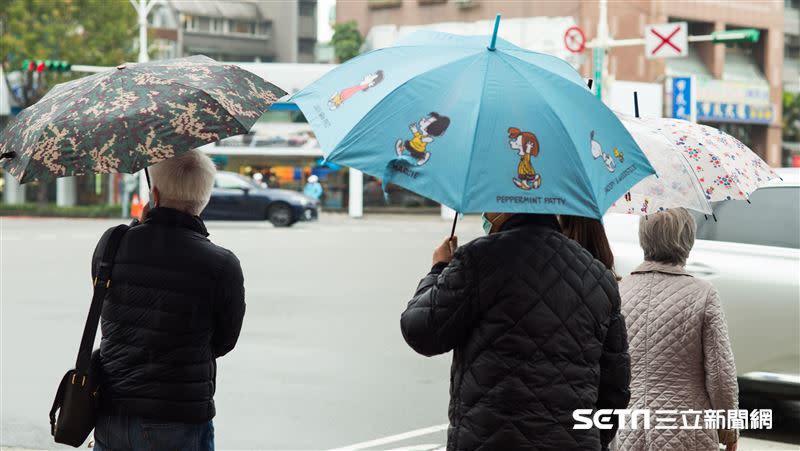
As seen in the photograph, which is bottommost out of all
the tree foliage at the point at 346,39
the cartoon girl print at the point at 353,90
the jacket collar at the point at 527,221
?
the jacket collar at the point at 527,221

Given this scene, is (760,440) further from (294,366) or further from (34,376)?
(34,376)

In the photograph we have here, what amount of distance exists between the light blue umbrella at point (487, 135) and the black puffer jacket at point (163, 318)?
57 centimetres

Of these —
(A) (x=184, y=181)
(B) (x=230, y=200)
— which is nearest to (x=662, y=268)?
(A) (x=184, y=181)

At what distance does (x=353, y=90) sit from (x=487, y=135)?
51cm

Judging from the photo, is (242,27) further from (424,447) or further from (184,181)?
(184,181)

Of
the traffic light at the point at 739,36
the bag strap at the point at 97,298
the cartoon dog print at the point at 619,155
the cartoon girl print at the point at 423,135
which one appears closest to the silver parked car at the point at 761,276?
the cartoon dog print at the point at 619,155

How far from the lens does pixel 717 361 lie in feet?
13.5

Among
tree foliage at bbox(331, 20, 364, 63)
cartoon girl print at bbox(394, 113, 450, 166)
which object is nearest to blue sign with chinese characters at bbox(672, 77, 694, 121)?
cartoon girl print at bbox(394, 113, 450, 166)

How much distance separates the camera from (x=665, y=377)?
4.23 metres

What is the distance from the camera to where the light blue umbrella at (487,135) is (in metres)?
3.07

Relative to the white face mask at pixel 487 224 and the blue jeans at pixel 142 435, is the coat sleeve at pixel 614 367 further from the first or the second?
the blue jeans at pixel 142 435

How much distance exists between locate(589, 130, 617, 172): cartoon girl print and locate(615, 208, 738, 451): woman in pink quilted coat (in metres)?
1.06

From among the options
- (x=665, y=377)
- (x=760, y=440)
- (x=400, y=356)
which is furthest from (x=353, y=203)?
(x=665, y=377)

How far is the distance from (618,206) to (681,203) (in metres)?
0.24
